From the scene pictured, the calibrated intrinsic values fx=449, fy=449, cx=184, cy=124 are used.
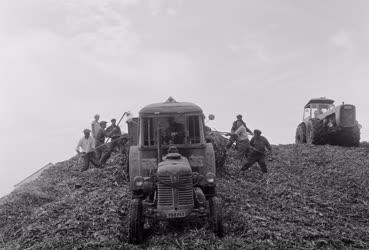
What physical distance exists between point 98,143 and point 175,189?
26.6ft

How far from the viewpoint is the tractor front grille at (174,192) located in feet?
28.2

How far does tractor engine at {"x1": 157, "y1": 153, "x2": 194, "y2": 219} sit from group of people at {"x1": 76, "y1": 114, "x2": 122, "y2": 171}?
558 cm

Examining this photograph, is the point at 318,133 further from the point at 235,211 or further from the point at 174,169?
the point at 174,169

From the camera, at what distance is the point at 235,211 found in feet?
32.5

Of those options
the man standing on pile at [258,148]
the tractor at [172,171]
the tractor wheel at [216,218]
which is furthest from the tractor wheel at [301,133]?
the tractor wheel at [216,218]

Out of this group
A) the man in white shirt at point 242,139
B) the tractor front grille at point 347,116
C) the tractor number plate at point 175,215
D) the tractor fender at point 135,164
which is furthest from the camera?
the tractor front grille at point 347,116

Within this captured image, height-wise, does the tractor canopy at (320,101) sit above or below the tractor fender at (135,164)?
above

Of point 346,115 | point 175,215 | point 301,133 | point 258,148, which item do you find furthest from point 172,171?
point 301,133

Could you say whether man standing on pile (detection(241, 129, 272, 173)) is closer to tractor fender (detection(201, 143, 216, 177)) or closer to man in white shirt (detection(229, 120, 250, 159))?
man in white shirt (detection(229, 120, 250, 159))

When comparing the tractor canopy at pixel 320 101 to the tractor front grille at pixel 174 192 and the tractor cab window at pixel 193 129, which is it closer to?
the tractor cab window at pixel 193 129

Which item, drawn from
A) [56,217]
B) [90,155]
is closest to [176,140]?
[56,217]

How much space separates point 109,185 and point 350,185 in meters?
7.38

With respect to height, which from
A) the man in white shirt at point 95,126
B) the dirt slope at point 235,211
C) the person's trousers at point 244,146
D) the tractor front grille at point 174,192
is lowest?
the dirt slope at point 235,211

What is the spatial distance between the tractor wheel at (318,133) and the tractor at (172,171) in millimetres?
10464
